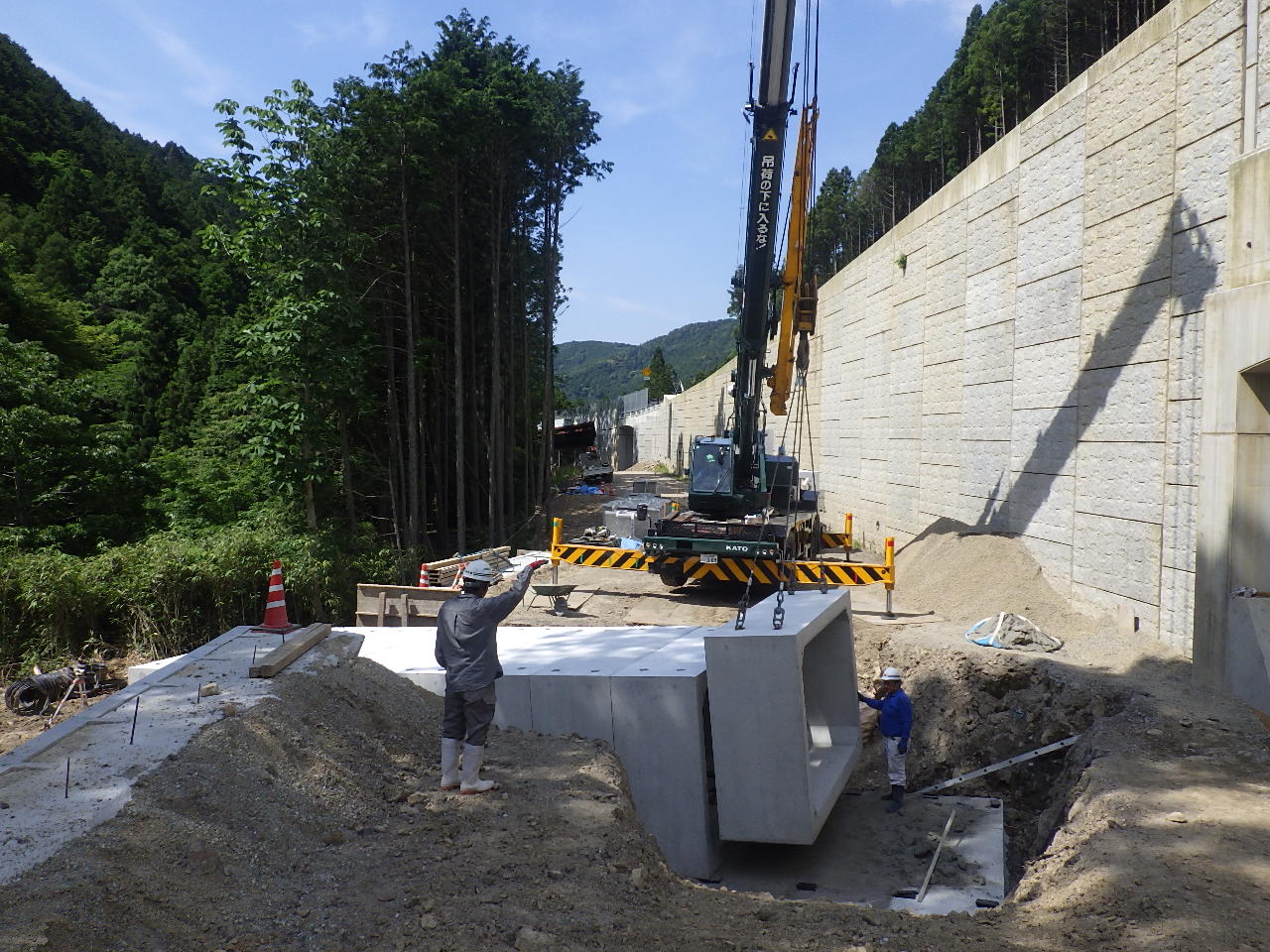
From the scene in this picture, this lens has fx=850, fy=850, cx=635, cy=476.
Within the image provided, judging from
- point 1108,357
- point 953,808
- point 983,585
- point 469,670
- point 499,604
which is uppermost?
point 1108,357

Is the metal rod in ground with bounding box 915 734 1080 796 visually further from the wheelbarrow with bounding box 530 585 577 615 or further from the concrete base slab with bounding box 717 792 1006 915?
the wheelbarrow with bounding box 530 585 577 615

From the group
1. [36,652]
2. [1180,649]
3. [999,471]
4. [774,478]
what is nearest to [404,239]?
[774,478]

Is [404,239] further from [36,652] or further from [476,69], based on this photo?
[36,652]

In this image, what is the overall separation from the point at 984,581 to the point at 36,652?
1281 centimetres

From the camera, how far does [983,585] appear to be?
12320 mm

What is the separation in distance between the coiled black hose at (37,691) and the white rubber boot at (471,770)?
6.61m

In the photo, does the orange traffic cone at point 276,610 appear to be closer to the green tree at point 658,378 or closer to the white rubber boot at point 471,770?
the white rubber boot at point 471,770

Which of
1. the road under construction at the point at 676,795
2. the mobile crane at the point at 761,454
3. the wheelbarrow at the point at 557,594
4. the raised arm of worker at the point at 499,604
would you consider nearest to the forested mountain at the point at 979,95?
the mobile crane at the point at 761,454

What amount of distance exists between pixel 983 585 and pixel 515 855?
31.7ft

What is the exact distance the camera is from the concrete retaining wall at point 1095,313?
358 inches

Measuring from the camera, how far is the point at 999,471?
13.3 meters

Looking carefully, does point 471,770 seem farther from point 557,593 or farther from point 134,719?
point 557,593

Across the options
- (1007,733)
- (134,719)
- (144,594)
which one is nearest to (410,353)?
(144,594)

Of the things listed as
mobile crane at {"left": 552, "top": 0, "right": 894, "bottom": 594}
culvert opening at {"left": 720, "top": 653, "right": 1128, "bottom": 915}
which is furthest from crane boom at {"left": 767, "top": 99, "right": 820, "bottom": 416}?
culvert opening at {"left": 720, "top": 653, "right": 1128, "bottom": 915}
